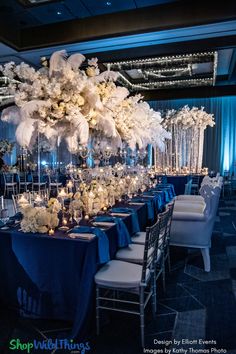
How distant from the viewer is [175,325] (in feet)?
9.53

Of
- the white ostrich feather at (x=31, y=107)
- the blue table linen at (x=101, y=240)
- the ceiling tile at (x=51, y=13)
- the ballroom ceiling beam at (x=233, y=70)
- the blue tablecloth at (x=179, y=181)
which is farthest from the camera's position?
the blue tablecloth at (x=179, y=181)

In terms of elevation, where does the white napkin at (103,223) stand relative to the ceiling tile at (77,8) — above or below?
below

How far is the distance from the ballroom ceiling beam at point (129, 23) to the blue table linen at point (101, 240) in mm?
4299

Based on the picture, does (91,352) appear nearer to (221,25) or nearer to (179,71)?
(221,25)

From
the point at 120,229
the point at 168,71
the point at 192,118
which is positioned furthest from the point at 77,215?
the point at 168,71

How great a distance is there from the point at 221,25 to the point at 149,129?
228 cm

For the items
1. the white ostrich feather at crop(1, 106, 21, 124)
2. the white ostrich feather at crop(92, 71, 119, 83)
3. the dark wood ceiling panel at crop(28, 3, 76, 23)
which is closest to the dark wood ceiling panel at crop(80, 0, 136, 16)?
the dark wood ceiling panel at crop(28, 3, 76, 23)

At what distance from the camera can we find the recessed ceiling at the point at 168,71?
891cm

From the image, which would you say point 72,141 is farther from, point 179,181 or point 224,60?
point 224,60

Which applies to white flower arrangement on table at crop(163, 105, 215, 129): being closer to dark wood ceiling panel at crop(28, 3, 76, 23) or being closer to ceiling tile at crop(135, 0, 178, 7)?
ceiling tile at crop(135, 0, 178, 7)

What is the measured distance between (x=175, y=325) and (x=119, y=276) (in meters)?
0.74

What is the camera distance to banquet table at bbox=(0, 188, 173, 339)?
8.78 feet

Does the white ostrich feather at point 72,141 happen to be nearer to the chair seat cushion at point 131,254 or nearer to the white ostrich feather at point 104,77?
the white ostrich feather at point 104,77

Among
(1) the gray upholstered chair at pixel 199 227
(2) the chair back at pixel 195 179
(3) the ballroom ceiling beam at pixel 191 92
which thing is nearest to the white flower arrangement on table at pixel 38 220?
(1) the gray upholstered chair at pixel 199 227
